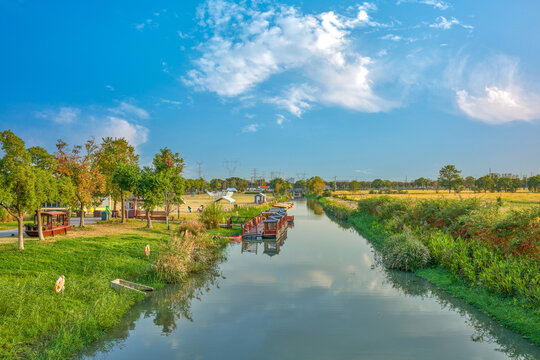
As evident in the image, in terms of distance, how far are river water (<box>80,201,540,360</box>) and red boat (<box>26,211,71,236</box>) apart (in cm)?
1036

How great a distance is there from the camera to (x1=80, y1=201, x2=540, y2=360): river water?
9758mm

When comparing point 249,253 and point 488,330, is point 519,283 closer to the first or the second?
point 488,330

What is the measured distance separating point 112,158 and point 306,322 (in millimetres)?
25880

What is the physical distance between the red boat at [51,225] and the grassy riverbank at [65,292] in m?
1.67

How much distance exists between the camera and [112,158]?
3064 cm

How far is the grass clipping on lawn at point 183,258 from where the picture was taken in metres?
15.8

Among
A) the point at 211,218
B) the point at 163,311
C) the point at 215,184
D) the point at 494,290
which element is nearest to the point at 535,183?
the point at 211,218

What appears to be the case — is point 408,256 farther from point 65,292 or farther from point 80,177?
point 80,177

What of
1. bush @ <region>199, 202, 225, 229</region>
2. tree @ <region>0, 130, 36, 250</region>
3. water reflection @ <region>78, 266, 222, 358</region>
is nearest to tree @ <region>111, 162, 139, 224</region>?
bush @ <region>199, 202, 225, 229</region>

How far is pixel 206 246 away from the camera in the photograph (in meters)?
21.1

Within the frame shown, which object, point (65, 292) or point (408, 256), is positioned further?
point (408, 256)

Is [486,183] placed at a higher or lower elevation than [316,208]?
higher

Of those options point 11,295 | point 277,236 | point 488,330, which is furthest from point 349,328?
point 277,236

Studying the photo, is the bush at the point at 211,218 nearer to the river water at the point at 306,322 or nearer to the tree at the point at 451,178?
the river water at the point at 306,322
